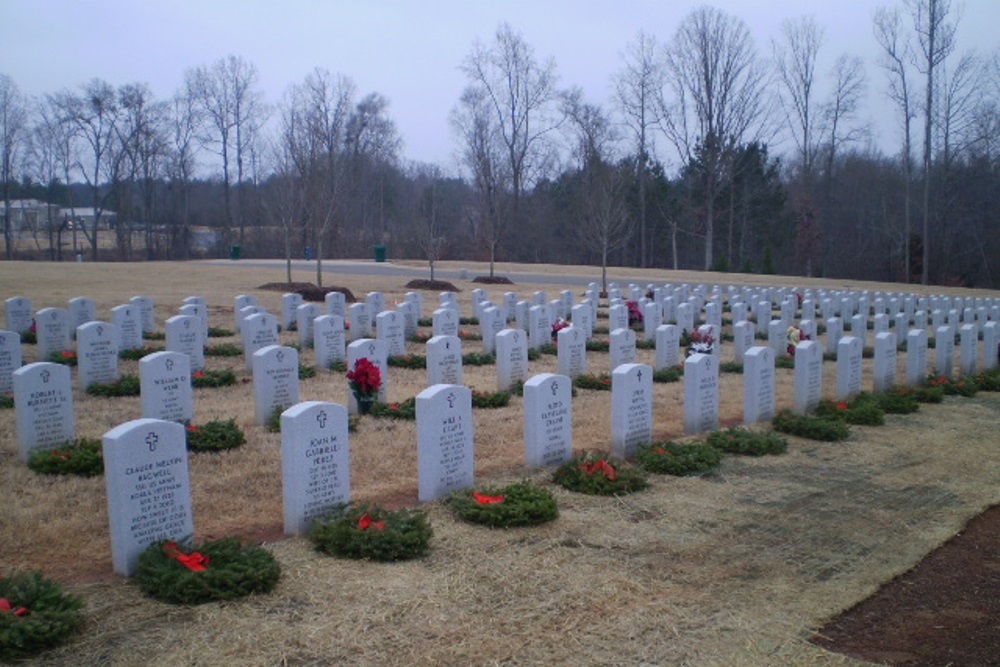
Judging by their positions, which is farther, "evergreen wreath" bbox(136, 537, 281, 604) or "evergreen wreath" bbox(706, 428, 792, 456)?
"evergreen wreath" bbox(706, 428, 792, 456)

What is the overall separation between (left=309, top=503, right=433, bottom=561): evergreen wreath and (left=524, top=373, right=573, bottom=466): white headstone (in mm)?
2237

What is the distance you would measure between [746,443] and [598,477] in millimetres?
2414

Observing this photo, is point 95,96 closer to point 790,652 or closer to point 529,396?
point 529,396

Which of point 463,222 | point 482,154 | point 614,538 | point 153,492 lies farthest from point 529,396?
point 463,222

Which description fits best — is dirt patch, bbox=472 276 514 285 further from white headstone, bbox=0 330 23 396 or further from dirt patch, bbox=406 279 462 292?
white headstone, bbox=0 330 23 396

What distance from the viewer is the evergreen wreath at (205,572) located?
16.6 feet

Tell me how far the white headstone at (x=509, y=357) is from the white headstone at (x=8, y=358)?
19.9 ft

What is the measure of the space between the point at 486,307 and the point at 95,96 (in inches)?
1585

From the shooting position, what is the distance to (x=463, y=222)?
63.0 m

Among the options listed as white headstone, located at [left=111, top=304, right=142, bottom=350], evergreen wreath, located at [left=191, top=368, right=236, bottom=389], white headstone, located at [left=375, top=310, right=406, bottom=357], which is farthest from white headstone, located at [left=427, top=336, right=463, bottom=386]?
white headstone, located at [left=111, top=304, right=142, bottom=350]

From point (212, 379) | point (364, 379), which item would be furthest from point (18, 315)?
point (364, 379)

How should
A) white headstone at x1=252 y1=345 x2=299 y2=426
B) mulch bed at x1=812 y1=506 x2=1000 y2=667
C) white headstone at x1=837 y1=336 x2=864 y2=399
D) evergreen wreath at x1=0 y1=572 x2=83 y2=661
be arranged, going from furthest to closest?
white headstone at x1=837 y1=336 x2=864 y2=399 < white headstone at x1=252 y1=345 x2=299 y2=426 < mulch bed at x1=812 y1=506 x2=1000 y2=667 < evergreen wreath at x1=0 y1=572 x2=83 y2=661

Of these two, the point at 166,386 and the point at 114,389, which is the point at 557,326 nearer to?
the point at 114,389

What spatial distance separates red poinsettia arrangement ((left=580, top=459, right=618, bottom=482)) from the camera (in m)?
7.79
